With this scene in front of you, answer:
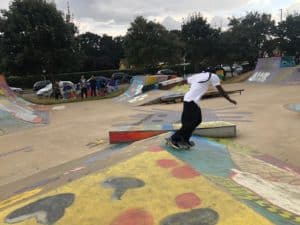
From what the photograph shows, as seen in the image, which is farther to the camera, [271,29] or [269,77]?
[271,29]

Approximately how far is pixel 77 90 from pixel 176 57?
17262mm

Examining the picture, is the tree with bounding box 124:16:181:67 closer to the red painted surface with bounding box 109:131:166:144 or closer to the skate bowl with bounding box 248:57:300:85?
the skate bowl with bounding box 248:57:300:85

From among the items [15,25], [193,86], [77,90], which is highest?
[15,25]

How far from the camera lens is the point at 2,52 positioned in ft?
91.9

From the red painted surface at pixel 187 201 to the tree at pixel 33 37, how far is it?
81.4ft

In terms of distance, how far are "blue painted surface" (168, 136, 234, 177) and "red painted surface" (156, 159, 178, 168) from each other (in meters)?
0.46

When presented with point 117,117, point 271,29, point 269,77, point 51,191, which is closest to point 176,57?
point 271,29

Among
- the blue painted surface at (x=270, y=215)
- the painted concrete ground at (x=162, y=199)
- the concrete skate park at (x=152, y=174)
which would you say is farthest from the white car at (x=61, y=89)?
the blue painted surface at (x=270, y=215)

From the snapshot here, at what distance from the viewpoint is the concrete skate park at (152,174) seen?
14.4 feet

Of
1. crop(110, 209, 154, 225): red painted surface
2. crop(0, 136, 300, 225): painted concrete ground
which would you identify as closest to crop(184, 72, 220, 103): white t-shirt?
crop(0, 136, 300, 225): painted concrete ground

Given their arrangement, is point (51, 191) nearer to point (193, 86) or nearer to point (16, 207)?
point (16, 207)

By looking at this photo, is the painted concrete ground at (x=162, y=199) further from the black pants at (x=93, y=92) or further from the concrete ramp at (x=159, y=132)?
the black pants at (x=93, y=92)

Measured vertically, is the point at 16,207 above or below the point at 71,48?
below

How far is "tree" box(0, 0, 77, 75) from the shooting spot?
1085 inches
